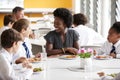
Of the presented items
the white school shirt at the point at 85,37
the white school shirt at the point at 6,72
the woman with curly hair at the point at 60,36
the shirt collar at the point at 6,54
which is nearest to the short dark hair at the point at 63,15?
the woman with curly hair at the point at 60,36

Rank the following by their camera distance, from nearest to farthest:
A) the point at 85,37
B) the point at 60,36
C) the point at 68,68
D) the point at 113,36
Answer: the point at 68,68 < the point at 113,36 < the point at 60,36 < the point at 85,37

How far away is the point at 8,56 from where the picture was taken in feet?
9.13

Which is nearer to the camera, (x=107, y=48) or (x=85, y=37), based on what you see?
(x=107, y=48)

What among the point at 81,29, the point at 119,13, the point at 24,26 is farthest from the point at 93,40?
the point at 24,26

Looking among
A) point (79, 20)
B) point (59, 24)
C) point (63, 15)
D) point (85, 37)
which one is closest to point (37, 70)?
point (59, 24)

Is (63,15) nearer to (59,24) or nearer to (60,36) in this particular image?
(59,24)

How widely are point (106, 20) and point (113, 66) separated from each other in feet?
10.7

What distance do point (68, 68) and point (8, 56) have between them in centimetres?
67

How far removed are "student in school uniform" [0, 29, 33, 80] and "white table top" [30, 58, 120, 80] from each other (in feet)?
0.53

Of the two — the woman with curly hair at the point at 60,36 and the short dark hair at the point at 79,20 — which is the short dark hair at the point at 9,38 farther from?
the short dark hair at the point at 79,20

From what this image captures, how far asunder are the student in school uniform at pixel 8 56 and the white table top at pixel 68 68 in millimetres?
163

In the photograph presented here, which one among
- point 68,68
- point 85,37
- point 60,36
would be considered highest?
point 60,36

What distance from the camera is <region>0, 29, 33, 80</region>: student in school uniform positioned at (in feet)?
8.45

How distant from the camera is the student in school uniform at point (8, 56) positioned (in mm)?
2574
